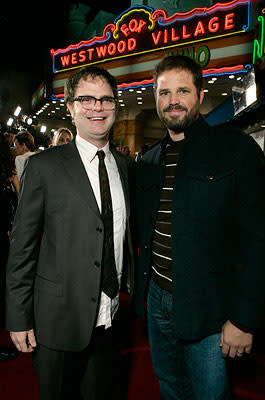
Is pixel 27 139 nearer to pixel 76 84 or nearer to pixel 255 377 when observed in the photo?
pixel 76 84

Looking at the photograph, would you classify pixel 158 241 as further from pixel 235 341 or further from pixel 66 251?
pixel 235 341

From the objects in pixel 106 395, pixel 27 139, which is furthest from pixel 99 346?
A: pixel 27 139

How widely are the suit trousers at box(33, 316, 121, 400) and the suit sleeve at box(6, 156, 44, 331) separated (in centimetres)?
26

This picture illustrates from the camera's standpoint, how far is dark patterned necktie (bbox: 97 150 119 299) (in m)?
1.63

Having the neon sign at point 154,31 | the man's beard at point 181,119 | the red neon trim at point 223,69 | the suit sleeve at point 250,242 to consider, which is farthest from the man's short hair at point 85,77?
the neon sign at point 154,31

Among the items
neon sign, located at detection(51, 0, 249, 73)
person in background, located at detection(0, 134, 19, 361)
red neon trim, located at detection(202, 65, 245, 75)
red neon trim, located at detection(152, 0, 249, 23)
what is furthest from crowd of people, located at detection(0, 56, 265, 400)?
red neon trim, located at detection(152, 0, 249, 23)

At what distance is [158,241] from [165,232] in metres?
0.09

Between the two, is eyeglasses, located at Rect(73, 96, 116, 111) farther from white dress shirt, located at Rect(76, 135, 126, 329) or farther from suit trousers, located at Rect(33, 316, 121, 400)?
suit trousers, located at Rect(33, 316, 121, 400)

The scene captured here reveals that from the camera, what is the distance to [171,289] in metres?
1.69

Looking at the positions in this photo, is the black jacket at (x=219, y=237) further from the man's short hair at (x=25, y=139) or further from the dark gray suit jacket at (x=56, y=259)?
the man's short hair at (x=25, y=139)

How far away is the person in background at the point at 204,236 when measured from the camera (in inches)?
57.9

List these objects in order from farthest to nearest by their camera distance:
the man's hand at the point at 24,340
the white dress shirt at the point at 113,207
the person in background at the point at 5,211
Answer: the person in background at the point at 5,211, the white dress shirt at the point at 113,207, the man's hand at the point at 24,340

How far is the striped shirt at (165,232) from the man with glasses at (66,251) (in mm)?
263

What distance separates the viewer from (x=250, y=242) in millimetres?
1467
